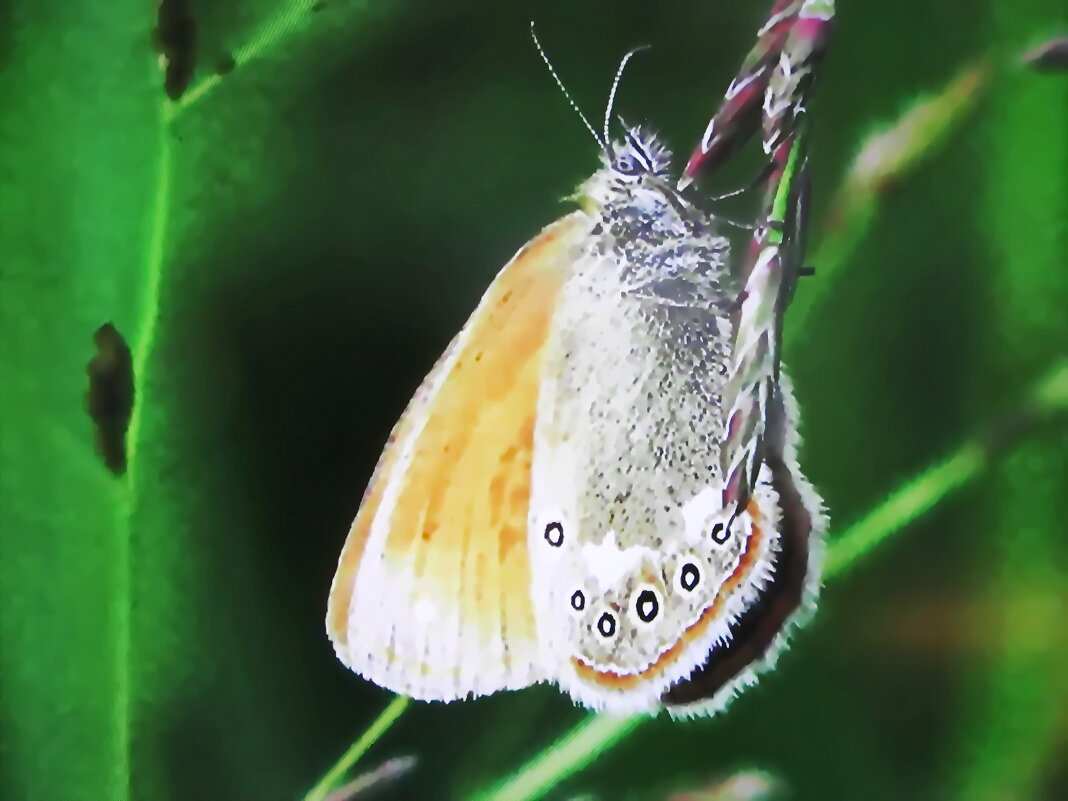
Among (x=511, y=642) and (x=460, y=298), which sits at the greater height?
(x=460, y=298)

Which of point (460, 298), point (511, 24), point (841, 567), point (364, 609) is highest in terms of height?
point (511, 24)

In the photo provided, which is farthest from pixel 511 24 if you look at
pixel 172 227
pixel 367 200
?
pixel 172 227

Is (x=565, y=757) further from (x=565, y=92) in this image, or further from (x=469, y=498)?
(x=565, y=92)

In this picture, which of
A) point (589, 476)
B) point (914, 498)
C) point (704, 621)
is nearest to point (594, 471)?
point (589, 476)

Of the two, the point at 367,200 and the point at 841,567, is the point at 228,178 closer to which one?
the point at 367,200

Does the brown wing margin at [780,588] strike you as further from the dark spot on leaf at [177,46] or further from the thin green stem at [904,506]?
the dark spot on leaf at [177,46]
